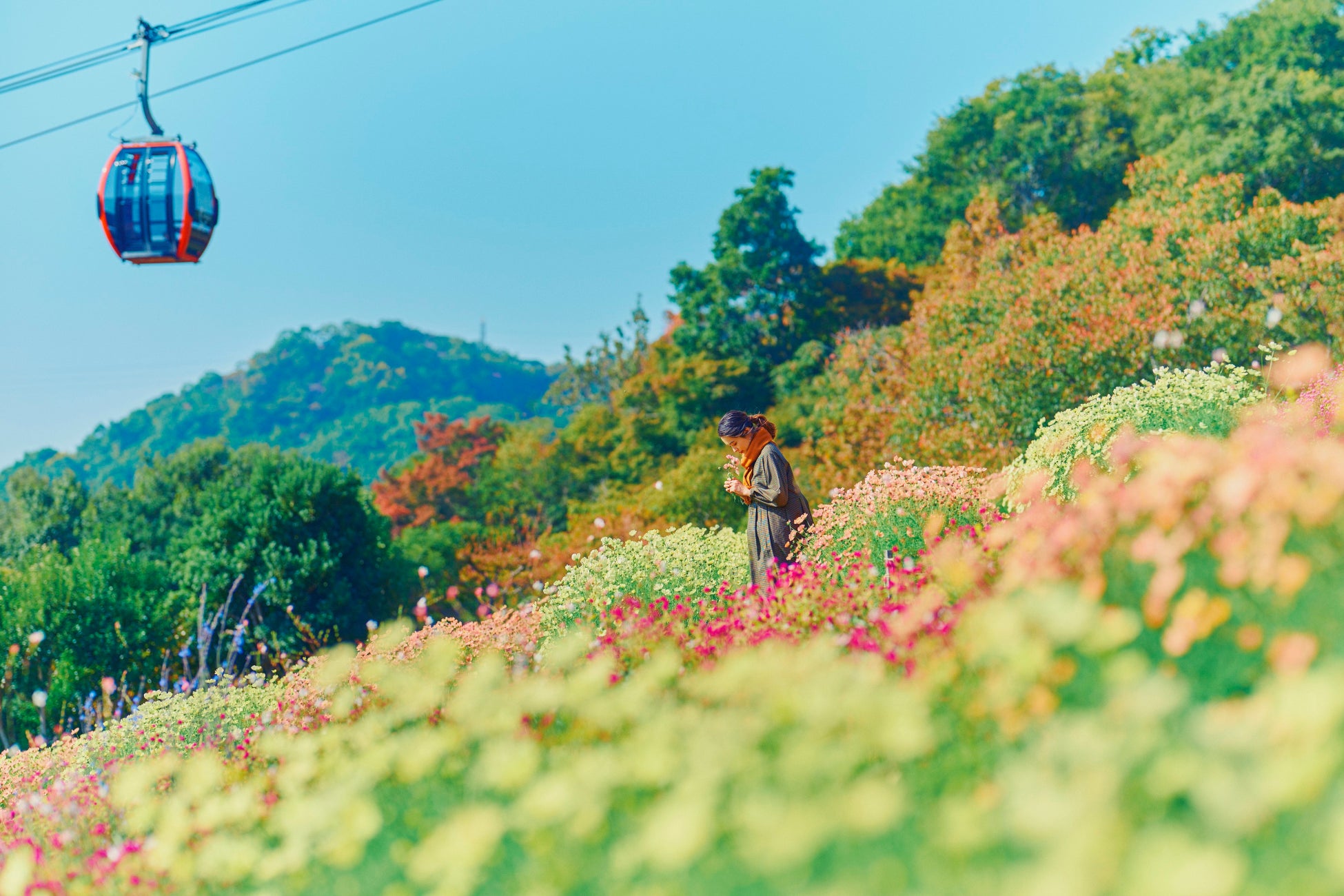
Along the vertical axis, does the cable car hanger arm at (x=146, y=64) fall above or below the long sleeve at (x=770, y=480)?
above

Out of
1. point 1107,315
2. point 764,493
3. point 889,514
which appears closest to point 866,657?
point 764,493

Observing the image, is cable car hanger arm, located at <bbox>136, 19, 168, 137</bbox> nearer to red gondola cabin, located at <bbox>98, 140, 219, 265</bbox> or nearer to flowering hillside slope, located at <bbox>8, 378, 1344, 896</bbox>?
red gondola cabin, located at <bbox>98, 140, 219, 265</bbox>

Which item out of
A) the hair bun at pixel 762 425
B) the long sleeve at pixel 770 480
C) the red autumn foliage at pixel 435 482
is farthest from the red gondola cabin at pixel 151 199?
the red autumn foliage at pixel 435 482

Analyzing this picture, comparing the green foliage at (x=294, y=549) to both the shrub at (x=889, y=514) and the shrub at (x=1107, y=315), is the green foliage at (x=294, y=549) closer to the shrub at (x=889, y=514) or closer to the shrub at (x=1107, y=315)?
the shrub at (x=1107, y=315)

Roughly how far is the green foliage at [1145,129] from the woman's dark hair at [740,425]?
901 inches

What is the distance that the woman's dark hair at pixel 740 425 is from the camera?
272 inches

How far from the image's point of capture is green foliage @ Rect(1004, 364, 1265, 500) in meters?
7.48

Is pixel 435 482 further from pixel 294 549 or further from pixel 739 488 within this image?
pixel 739 488

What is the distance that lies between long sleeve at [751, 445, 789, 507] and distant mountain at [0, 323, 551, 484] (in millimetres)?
80592

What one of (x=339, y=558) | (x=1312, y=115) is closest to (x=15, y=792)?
(x=339, y=558)

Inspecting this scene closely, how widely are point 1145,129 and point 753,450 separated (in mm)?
29749

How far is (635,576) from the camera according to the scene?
25.1 ft

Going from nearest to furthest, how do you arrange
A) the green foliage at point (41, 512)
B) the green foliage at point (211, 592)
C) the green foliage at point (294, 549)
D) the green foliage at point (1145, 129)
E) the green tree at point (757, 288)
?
the green foliage at point (211, 592) < the green foliage at point (294, 549) < the green foliage at point (1145, 129) < the green tree at point (757, 288) < the green foliage at point (41, 512)

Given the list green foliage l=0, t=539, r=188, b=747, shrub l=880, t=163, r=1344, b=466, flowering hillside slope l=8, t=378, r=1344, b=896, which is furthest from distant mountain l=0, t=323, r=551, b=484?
flowering hillside slope l=8, t=378, r=1344, b=896
